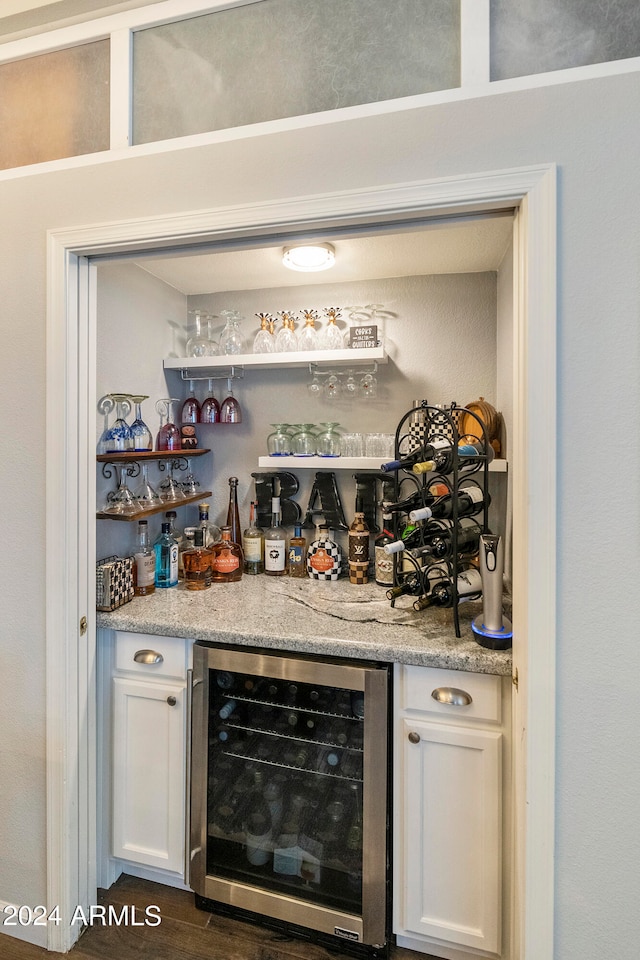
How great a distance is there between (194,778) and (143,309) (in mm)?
1788

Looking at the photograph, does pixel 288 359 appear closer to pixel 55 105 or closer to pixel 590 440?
pixel 55 105

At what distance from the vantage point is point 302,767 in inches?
57.1

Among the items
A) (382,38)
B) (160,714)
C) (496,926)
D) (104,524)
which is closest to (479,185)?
(382,38)

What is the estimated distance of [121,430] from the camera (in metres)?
1.79

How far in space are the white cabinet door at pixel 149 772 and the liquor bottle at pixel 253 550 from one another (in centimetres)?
73

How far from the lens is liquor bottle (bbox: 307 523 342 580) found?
210 cm

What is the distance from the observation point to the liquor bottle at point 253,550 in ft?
7.13

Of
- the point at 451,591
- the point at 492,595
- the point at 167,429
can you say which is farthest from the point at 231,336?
the point at 492,595

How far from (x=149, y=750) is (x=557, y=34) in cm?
220

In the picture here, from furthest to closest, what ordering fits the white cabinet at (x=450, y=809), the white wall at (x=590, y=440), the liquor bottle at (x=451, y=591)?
the liquor bottle at (x=451, y=591)
the white cabinet at (x=450, y=809)
the white wall at (x=590, y=440)

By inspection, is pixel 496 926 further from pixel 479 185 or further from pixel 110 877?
pixel 479 185

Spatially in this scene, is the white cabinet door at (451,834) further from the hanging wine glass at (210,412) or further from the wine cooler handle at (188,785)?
the hanging wine glass at (210,412)

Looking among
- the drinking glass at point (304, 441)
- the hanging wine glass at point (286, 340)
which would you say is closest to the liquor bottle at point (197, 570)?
the drinking glass at point (304, 441)

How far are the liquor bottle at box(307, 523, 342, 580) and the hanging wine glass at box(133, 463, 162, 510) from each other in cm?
70
